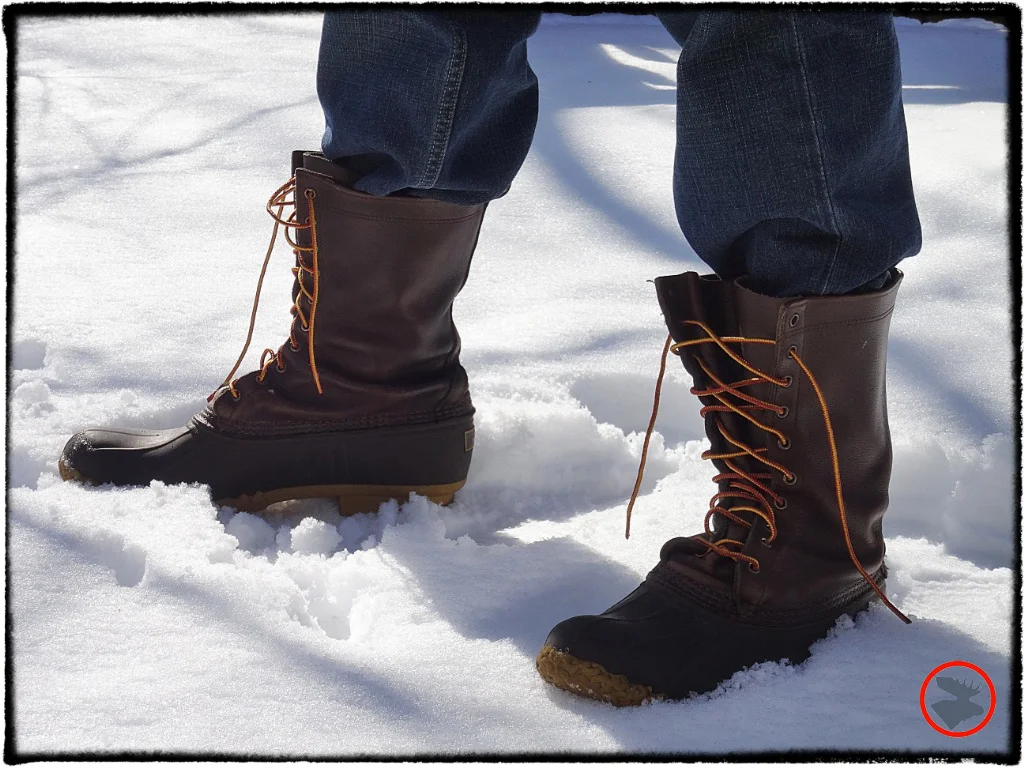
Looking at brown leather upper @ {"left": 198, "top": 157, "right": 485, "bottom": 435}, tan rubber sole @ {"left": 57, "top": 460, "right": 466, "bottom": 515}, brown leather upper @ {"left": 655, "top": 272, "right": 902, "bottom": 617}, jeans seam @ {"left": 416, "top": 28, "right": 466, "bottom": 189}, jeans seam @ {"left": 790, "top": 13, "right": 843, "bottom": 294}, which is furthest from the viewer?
tan rubber sole @ {"left": 57, "top": 460, "right": 466, "bottom": 515}

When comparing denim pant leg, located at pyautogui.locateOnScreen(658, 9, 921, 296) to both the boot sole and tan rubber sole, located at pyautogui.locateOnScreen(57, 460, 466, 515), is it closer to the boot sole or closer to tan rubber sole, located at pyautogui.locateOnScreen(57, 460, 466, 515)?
the boot sole

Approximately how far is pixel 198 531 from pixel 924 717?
0.85m

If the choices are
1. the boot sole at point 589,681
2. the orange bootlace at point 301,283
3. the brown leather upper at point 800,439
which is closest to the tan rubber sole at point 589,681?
the boot sole at point 589,681

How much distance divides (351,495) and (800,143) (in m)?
0.80

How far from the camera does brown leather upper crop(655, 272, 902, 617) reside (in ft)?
3.26

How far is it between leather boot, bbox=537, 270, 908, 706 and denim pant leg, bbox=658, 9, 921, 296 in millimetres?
52

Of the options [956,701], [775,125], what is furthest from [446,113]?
[956,701]

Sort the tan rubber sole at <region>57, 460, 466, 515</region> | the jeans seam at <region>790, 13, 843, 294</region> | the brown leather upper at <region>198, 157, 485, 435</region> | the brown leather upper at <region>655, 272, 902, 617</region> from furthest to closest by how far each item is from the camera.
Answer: the tan rubber sole at <region>57, 460, 466, 515</region> → the brown leather upper at <region>198, 157, 485, 435</region> → the brown leather upper at <region>655, 272, 902, 617</region> → the jeans seam at <region>790, 13, 843, 294</region>

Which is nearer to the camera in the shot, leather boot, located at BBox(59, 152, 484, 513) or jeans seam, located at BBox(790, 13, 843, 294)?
jeans seam, located at BBox(790, 13, 843, 294)

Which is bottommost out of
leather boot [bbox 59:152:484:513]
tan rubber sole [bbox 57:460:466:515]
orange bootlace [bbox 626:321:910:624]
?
tan rubber sole [bbox 57:460:466:515]

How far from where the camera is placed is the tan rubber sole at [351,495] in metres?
1.37

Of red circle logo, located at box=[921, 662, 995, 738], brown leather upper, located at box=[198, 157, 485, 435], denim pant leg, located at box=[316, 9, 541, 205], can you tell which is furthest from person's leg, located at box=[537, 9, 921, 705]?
brown leather upper, located at box=[198, 157, 485, 435]

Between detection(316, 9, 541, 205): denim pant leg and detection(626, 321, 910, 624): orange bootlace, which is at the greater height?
detection(316, 9, 541, 205): denim pant leg

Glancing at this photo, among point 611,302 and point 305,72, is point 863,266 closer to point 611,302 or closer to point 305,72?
point 611,302
